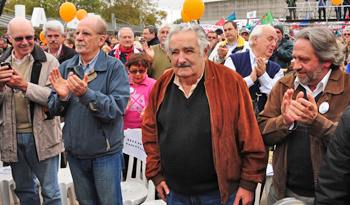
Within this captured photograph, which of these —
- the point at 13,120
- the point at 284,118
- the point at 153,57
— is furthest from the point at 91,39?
the point at 153,57

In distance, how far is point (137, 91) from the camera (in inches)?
142

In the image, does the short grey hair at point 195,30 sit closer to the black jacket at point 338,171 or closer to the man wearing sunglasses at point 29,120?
the black jacket at point 338,171

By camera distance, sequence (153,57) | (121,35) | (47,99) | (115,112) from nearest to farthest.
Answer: (115,112) → (47,99) → (153,57) → (121,35)

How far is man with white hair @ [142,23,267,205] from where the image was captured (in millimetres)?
1863

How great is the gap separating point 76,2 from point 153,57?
35.4 meters

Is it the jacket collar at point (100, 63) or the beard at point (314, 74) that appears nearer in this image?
the beard at point (314, 74)

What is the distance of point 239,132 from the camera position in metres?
1.89

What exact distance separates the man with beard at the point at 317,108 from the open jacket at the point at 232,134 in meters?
0.15

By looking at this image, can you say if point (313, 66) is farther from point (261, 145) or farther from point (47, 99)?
point (47, 99)

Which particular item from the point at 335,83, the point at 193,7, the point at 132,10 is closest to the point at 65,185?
the point at 335,83

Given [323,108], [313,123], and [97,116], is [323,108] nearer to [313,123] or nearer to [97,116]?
[313,123]

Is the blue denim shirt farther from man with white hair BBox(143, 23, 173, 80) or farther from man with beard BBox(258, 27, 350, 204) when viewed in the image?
man with white hair BBox(143, 23, 173, 80)

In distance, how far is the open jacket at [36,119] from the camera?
110 inches

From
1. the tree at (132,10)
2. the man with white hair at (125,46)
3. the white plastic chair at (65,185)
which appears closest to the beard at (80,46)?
the white plastic chair at (65,185)
